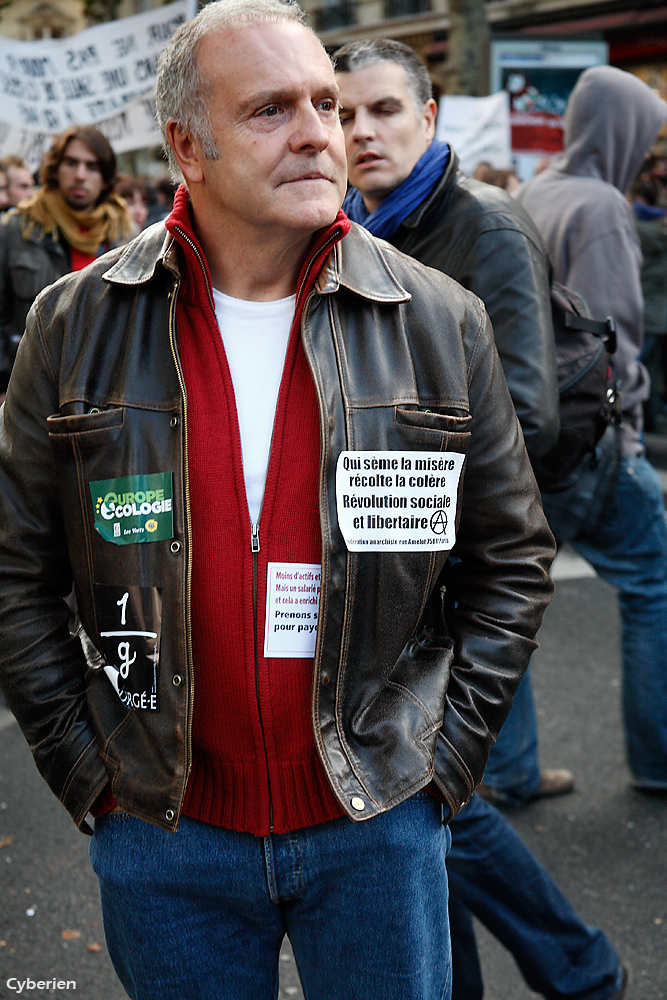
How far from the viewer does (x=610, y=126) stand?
3.62 m

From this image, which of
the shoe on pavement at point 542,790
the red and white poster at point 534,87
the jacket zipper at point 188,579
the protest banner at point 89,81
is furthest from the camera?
the red and white poster at point 534,87

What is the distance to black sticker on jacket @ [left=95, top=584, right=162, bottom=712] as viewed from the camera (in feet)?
5.26

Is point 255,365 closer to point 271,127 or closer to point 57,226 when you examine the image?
point 271,127

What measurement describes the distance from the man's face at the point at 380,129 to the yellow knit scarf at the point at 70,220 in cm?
233

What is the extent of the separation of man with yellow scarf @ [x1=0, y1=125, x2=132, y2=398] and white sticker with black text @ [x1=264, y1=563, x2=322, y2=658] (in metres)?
3.59

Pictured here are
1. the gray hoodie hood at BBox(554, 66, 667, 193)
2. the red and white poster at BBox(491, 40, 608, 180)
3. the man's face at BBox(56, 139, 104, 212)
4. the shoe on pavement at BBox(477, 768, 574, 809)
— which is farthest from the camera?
the red and white poster at BBox(491, 40, 608, 180)

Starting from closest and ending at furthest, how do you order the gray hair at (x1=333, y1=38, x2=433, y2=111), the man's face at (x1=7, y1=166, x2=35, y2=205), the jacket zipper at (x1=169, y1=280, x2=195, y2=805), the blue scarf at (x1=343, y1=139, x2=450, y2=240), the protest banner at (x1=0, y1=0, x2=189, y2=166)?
the jacket zipper at (x1=169, y1=280, x2=195, y2=805)
the blue scarf at (x1=343, y1=139, x2=450, y2=240)
the gray hair at (x1=333, y1=38, x2=433, y2=111)
the protest banner at (x1=0, y1=0, x2=189, y2=166)
the man's face at (x1=7, y1=166, x2=35, y2=205)

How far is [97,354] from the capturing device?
1.64 meters

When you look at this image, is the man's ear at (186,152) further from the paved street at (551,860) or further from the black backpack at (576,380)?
the paved street at (551,860)

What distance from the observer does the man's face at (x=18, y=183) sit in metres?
7.44

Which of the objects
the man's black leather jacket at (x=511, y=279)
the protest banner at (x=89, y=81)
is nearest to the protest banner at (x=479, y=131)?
the protest banner at (x=89, y=81)

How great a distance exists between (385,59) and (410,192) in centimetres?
51

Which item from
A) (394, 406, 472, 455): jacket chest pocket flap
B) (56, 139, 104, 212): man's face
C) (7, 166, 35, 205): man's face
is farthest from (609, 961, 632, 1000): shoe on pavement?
(7, 166, 35, 205): man's face

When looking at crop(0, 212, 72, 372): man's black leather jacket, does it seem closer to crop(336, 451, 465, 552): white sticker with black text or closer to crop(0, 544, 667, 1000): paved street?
crop(0, 544, 667, 1000): paved street
